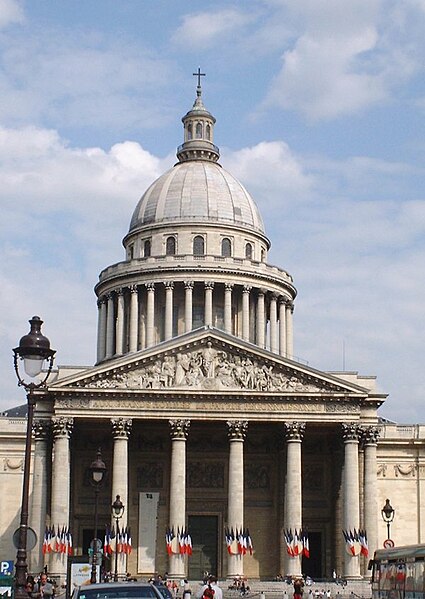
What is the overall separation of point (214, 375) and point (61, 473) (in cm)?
1130

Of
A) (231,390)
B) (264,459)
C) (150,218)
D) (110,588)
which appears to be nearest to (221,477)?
(264,459)

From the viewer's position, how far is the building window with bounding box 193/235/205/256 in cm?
9981

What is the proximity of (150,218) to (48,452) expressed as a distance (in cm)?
3614

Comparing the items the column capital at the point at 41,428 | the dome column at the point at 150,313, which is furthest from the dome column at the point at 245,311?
the column capital at the point at 41,428

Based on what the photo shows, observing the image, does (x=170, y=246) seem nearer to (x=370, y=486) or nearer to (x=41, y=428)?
(x=41, y=428)

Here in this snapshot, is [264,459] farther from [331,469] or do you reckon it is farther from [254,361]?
[254,361]

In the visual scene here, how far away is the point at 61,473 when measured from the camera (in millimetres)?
69438

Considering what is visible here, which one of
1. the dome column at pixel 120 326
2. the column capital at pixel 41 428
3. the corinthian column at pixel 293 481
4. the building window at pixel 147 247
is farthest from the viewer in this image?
the building window at pixel 147 247

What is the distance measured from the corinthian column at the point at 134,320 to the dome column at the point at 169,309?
2680 mm

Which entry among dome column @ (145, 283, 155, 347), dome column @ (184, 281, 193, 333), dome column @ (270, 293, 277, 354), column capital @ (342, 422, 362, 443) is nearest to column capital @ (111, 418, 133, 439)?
column capital @ (342, 422, 362, 443)

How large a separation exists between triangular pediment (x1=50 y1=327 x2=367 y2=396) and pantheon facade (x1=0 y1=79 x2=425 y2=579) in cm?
6

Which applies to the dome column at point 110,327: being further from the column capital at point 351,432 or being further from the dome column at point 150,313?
the column capital at point 351,432

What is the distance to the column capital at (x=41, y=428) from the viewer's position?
2803 inches

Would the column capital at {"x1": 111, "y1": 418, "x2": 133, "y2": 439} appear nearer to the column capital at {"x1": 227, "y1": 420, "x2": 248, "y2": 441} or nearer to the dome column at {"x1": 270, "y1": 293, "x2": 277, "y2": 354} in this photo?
the column capital at {"x1": 227, "y1": 420, "x2": 248, "y2": 441}
